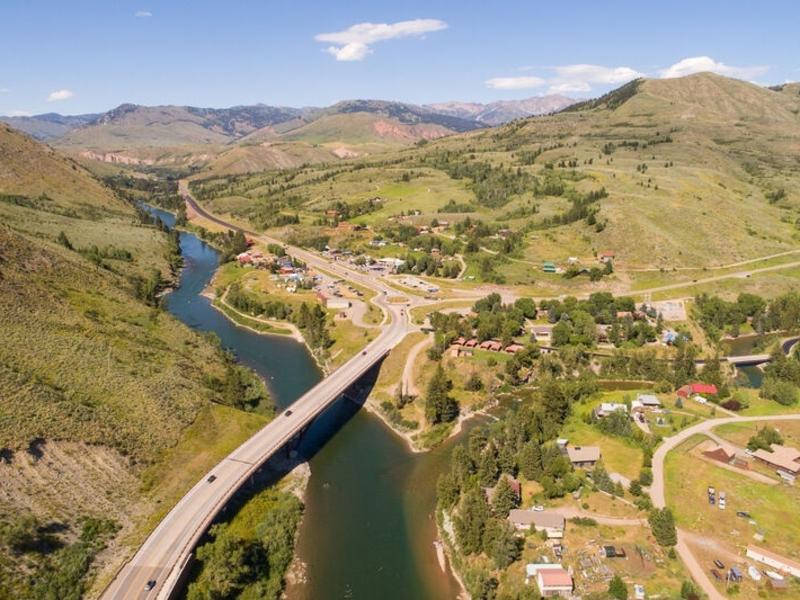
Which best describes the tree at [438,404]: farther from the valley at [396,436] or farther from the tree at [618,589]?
the tree at [618,589]

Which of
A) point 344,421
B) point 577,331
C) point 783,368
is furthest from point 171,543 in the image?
point 783,368

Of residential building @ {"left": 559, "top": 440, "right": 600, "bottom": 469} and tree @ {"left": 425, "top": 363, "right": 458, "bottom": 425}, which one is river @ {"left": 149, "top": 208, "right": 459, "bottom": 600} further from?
residential building @ {"left": 559, "top": 440, "right": 600, "bottom": 469}

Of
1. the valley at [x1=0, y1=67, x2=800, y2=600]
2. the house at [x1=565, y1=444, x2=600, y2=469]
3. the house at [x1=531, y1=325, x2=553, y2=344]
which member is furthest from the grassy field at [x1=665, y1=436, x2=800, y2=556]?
the house at [x1=531, y1=325, x2=553, y2=344]

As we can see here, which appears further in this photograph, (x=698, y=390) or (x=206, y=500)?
(x=698, y=390)

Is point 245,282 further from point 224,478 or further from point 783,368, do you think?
point 783,368

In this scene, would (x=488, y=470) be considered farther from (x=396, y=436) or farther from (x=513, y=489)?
(x=396, y=436)

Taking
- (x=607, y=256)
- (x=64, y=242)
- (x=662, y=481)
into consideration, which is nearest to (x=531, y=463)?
(x=662, y=481)
